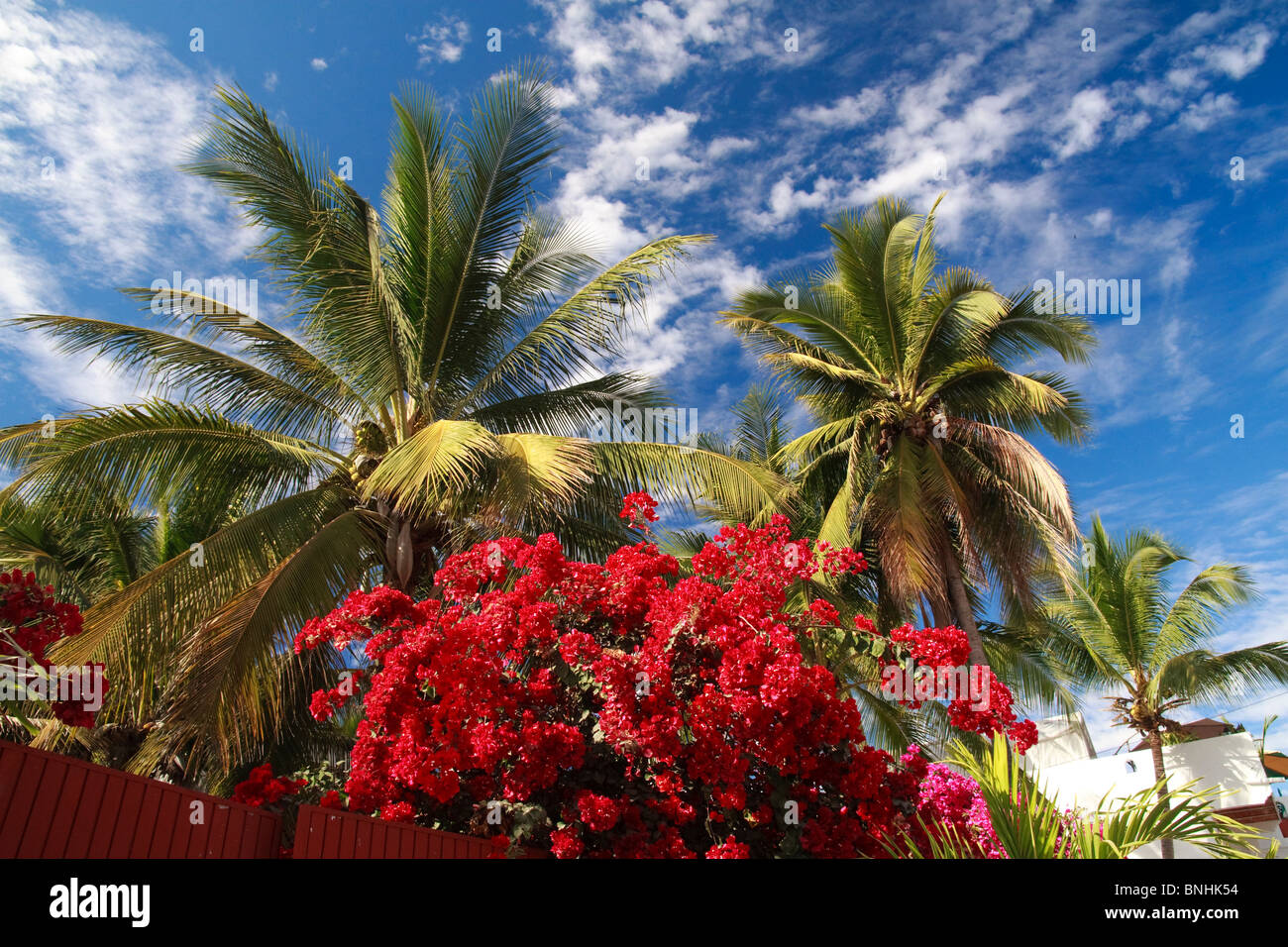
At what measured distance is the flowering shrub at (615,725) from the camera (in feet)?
17.7

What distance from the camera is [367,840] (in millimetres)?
4320

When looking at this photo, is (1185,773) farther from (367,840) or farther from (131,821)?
(131,821)

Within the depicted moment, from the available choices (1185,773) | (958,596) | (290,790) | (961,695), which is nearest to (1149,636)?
(1185,773)

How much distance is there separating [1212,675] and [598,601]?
15245 mm

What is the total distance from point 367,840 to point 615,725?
1.83 meters

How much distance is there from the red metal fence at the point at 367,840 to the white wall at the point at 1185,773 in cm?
1258

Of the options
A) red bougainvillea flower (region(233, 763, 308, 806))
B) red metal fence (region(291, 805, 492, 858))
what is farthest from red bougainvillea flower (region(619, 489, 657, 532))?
red bougainvillea flower (region(233, 763, 308, 806))

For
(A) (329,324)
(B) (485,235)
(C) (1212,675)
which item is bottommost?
(C) (1212,675)

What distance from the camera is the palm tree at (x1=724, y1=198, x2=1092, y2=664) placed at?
12820mm

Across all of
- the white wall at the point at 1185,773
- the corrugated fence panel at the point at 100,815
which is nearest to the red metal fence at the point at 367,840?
the corrugated fence panel at the point at 100,815
